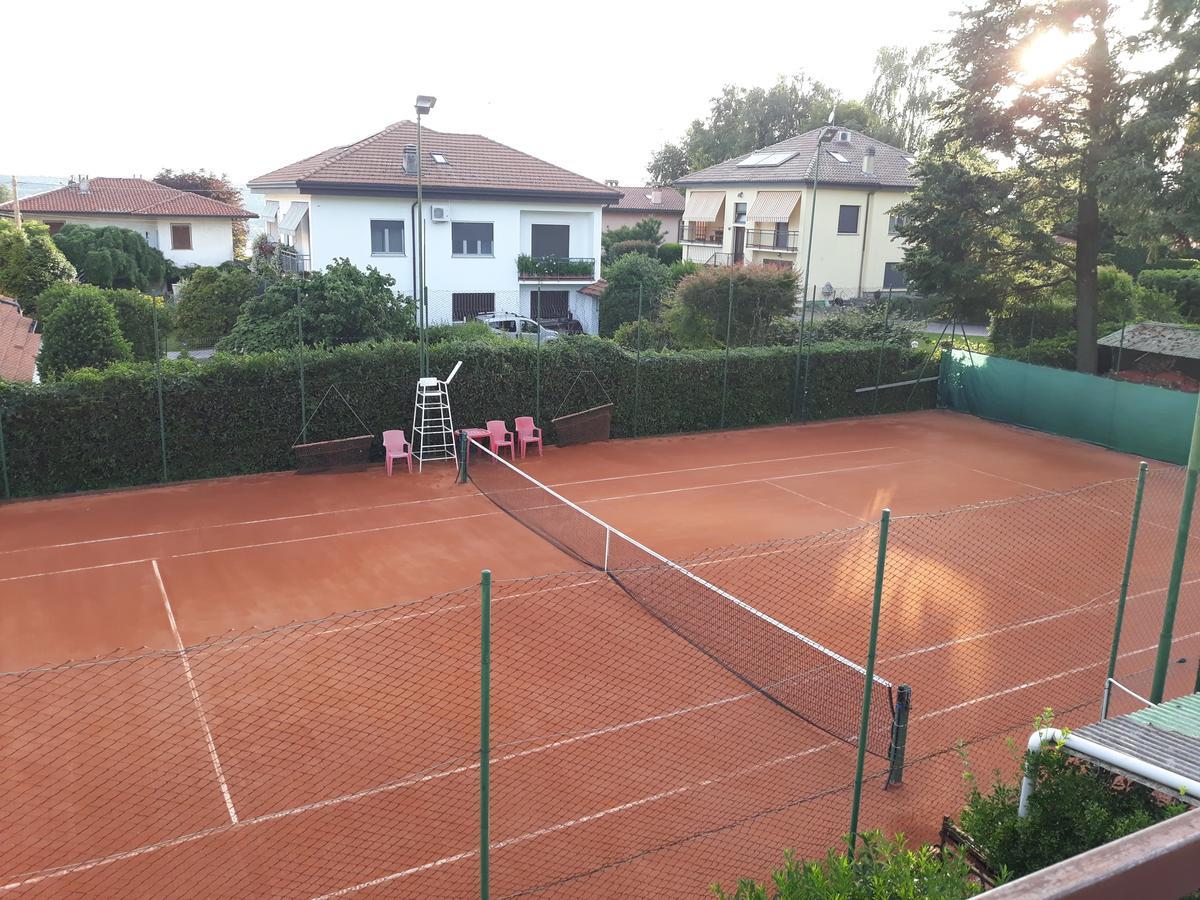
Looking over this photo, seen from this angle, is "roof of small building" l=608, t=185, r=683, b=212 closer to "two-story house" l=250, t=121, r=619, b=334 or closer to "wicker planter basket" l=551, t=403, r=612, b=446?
"two-story house" l=250, t=121, r=619, b=334

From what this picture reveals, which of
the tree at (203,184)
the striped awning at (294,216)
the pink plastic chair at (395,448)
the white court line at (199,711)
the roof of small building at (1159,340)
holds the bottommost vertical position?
the white court line at (199,711)

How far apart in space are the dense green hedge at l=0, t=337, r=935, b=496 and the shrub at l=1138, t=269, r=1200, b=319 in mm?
17518

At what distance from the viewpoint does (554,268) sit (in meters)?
31.1

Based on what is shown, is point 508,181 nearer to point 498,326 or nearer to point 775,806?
point 498,326

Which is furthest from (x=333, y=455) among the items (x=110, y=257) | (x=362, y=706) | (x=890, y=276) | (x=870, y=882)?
(x=890, y=276)

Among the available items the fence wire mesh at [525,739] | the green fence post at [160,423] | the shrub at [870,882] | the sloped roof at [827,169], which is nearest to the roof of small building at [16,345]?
the green fence post at [160,423]

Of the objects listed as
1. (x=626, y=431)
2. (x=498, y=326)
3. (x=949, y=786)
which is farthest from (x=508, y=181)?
(x=949, y=786)

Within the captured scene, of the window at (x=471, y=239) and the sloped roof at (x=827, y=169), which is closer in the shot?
the window at (x=471, y=239)

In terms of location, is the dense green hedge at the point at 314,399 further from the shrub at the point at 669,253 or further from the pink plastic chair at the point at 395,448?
the shrub at the point at 669,253

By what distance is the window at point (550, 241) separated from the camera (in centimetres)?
3162

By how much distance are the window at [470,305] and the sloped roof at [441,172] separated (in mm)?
3123

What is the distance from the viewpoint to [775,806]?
7.02 meters

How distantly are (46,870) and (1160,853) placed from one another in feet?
22.3

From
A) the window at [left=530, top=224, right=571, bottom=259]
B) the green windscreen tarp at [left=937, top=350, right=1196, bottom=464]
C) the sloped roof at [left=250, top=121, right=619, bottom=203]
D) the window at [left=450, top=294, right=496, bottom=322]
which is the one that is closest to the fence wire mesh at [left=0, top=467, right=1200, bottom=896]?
the green windscreen tarp at [left=937, top=350, right=1196, bottom=464]
